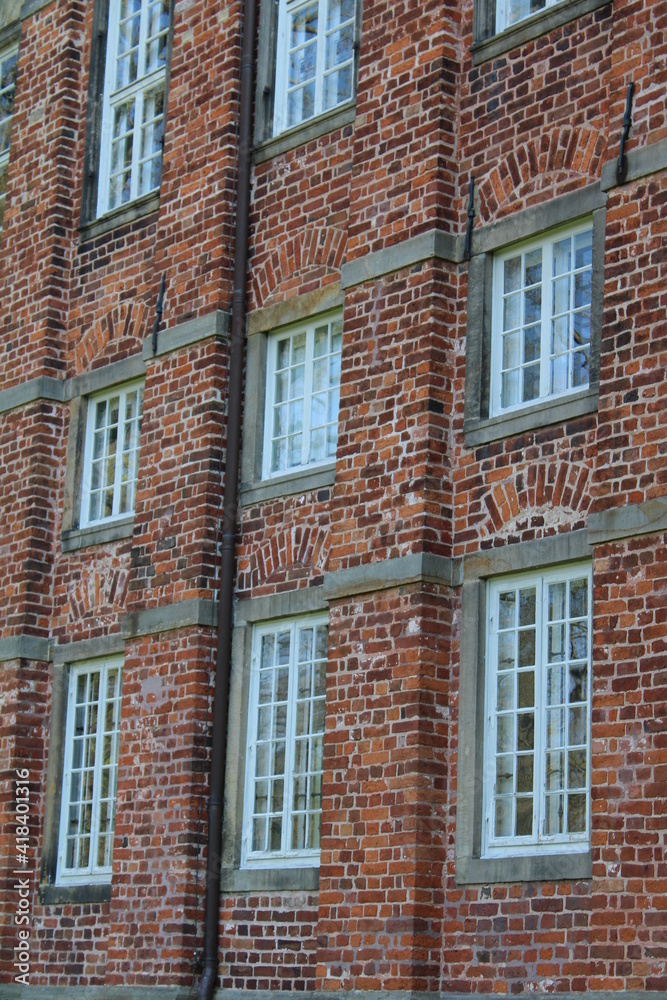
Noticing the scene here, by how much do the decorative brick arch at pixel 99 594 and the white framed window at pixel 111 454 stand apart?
548 mm

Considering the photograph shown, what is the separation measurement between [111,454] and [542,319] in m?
5.48

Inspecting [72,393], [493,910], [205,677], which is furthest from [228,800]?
[72,393]

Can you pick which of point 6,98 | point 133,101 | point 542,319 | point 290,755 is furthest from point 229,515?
point 6,98

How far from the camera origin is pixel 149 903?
13945mm

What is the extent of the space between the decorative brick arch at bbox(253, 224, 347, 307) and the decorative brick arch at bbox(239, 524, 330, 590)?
2.03 metres

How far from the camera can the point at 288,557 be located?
13773 mm

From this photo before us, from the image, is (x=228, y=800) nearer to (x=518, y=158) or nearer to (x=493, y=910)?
(x=493, y=910)

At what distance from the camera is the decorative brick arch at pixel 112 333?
15.9 metres

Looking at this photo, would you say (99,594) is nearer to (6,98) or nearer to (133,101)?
(133,101)

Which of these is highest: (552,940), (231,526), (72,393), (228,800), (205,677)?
(72,393)

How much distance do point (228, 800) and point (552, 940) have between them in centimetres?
367

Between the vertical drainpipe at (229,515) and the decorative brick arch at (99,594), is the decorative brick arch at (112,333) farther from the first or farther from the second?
the decorative brick arch at (99,594)

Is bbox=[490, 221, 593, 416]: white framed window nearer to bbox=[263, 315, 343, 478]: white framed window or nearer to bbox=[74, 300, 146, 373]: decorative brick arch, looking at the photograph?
bbox=[263, 315, 343, 478]: white framed window

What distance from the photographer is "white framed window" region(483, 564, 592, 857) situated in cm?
1105
